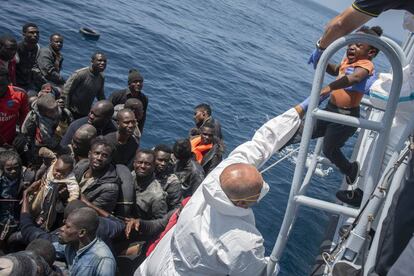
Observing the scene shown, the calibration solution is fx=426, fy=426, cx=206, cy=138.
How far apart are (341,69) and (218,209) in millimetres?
1945

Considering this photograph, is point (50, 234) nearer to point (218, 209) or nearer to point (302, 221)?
point (218, 209)

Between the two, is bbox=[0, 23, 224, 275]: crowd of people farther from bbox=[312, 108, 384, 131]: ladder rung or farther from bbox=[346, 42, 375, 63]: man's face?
bbox=[346, 42, 375, 63]: man's face

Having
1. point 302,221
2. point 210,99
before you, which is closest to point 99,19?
point 210,99

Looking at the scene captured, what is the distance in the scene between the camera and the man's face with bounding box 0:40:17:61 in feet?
20.9

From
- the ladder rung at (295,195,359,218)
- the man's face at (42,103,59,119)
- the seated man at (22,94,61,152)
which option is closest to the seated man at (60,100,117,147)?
the seated man at (22,94,61,152)

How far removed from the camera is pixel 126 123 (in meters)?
5.40

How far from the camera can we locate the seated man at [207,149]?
6453 millimetres

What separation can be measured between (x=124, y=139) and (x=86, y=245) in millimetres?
2182

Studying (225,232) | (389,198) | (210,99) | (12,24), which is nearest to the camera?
(389,198)

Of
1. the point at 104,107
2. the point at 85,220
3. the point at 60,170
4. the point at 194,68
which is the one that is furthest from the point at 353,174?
the point at 194,68

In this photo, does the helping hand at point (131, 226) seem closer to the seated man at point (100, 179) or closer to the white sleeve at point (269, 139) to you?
the seated man at point (100, 179)

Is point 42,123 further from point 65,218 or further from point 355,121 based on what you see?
point 355,121

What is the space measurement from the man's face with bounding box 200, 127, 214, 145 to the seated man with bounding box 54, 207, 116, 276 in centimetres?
307

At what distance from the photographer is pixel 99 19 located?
22703mm
